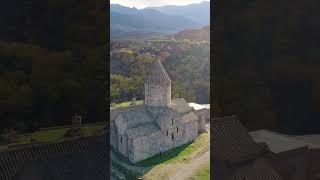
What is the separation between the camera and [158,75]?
4.20 meters

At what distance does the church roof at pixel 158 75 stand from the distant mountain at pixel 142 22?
37 cm

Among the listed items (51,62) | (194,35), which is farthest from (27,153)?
(194,35)

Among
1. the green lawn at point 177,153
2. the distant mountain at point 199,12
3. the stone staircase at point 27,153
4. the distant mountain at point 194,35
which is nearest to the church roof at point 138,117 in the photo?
the green lawn at point 177,153

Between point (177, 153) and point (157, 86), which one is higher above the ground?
point (157, 86)

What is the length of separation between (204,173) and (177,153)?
1.14 feet

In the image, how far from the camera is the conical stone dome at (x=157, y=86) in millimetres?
4180

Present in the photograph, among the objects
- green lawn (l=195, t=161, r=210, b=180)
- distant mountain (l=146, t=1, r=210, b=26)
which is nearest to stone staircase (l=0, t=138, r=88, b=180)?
green lawn (l=195, t=161, r=210, b=180)

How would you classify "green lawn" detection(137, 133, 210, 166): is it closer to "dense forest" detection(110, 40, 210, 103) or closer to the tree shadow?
the tree shadow

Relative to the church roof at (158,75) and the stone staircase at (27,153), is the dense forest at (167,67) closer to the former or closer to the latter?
the church roof at (158,75)

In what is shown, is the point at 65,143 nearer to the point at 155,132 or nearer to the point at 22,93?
the point at 22,93

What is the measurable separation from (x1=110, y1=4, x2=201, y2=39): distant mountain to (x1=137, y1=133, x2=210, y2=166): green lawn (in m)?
1.20
